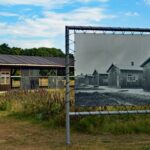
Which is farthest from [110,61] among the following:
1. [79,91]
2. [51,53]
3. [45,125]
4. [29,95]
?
[51,53]

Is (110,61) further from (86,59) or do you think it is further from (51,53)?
(51,53)

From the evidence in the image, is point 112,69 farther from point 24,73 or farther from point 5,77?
point 24,73

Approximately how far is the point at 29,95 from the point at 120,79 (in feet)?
26.2

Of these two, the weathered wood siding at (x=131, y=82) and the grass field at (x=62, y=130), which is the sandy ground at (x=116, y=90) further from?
the grass field at (x=62, y=130)

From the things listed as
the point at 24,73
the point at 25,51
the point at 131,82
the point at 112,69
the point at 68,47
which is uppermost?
the point at 25,51

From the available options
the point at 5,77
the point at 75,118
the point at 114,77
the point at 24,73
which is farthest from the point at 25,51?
the point at 114,77

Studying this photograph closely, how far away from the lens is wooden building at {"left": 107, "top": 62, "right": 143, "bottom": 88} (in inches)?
367

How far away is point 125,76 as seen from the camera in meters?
9.53

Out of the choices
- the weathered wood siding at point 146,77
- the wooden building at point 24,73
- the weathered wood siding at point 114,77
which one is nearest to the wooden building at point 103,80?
the weathered wood siding at point 114,77

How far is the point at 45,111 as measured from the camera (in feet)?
42.9

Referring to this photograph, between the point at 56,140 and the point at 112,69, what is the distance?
2013 mm

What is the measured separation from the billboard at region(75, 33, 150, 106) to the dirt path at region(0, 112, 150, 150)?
→ 0.82m

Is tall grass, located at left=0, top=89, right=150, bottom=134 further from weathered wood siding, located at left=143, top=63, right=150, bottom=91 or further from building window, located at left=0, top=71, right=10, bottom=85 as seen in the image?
building window, located at left=0, top=71, right=10, bottom=85

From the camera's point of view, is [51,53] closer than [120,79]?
No
